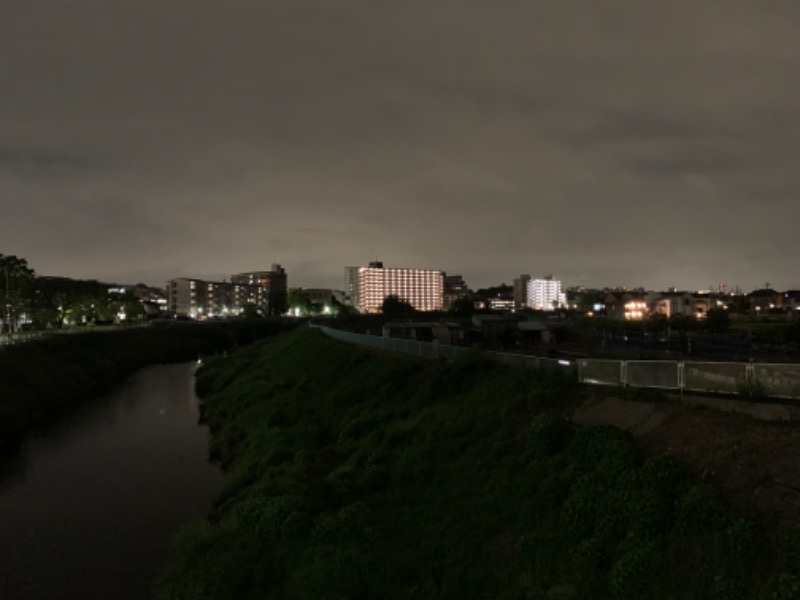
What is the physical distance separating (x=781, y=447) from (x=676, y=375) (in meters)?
3.96

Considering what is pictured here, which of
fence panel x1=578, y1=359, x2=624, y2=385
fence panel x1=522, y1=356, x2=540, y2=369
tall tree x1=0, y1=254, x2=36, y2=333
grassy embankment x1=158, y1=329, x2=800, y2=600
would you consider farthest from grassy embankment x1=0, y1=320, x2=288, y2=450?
fence panel x1=578, y1=359, x2=624, y2=385

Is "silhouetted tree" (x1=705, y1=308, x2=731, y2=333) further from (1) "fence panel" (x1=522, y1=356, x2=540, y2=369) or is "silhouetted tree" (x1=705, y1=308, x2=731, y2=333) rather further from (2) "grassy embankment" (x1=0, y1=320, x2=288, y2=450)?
(2) "grassy embankment" (x1=0, y1=320, x2=288, y2=450)

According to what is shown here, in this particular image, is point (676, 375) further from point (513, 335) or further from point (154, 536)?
point (513, 335)

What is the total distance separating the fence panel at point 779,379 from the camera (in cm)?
1182

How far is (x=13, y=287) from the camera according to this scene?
63.5 meters

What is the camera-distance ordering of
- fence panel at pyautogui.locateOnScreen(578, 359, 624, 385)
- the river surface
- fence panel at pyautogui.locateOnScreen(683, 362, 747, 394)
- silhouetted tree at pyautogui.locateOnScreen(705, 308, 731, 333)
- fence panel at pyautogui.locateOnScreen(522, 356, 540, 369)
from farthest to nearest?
silhouetted tree at pyautogui.locateOnScreen(705, 308, 731, 333) → fence panel at pyautogui.locateOnScreen(522, 356, 540, 369) → fence panel at pyautogui.locateOnScreen(578, 359, 624, 385) → the river surface → fence panel at pyautogui.locateOnScreen(683, 362, 747, 394)

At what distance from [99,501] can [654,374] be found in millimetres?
20484

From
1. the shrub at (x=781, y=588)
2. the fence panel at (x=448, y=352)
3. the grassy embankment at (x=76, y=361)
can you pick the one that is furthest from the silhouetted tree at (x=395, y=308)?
the shrub at (x=781, y=588)

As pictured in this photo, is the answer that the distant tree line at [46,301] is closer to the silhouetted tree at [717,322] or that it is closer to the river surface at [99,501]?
the river surface at [99,501]

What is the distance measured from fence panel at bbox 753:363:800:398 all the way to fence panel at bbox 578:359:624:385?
360 cm

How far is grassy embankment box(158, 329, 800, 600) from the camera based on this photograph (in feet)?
28.3

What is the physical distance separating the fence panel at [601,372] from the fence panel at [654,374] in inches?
15.4

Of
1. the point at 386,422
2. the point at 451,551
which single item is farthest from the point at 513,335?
the point at 451,551

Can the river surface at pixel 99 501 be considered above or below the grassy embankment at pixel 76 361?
below
